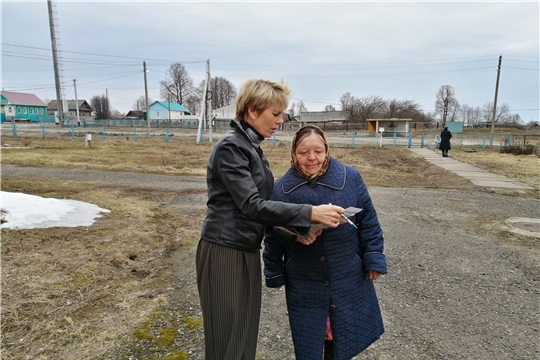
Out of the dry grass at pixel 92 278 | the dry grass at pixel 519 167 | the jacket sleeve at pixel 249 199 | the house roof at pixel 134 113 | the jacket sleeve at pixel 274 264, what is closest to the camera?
the jacket sleeve at pixel 249 199

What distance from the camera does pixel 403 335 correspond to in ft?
9.12

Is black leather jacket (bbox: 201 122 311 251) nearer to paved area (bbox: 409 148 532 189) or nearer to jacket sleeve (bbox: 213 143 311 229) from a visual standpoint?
jacket sleeve (bbox: 213 143 311 229)

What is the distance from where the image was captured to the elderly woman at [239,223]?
151 cm

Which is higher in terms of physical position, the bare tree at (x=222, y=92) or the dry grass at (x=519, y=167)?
the bare tree at (x=222, y=92)

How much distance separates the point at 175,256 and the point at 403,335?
2.68 m

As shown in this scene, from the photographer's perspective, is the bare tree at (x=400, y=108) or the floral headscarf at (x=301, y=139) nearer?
the floral headscarf at (x=301, y=139)

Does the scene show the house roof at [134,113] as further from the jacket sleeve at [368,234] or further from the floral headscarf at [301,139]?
the jacket sleeve at [368,234]

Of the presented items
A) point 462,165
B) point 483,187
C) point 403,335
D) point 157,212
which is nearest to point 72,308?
point 403,335

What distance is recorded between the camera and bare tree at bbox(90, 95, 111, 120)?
74250 mm

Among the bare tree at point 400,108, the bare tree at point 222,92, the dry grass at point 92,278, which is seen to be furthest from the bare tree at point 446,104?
the dry grass at point 92,278

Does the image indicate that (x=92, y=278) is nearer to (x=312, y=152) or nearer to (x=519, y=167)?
(x=312, y=152)

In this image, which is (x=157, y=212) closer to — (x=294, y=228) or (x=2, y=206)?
(x=2, y=206)

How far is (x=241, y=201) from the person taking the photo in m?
1.49

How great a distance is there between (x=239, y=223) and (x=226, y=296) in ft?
1.18
